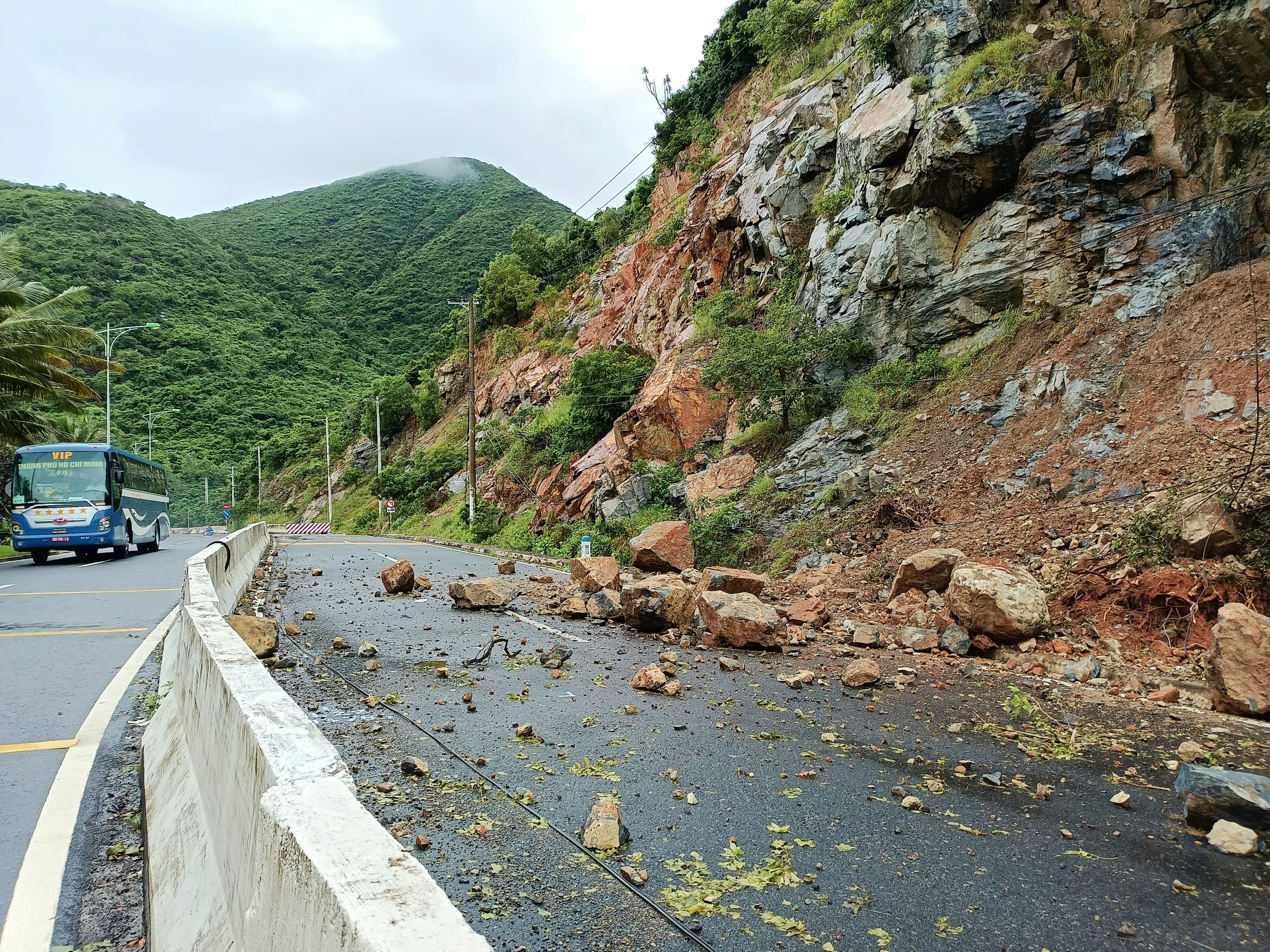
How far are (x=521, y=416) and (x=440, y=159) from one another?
134 meters

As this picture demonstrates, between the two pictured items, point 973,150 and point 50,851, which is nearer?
point 50,851

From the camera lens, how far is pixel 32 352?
23.8 meters

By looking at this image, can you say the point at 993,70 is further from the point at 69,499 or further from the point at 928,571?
the point at 69,499

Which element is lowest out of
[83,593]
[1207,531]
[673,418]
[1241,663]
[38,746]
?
[83,593]

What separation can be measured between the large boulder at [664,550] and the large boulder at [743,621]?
5.59 metres

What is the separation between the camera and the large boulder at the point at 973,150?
14.8 meters

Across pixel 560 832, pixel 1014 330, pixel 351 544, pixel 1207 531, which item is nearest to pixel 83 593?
pixel 351 544

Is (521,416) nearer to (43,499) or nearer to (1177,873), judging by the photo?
(43,499)

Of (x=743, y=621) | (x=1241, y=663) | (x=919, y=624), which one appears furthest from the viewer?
(x=919, y=624)

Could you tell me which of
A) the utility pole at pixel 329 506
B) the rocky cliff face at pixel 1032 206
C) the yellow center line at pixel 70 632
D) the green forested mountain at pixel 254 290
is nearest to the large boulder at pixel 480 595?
the yellow center line at pixel 70 632

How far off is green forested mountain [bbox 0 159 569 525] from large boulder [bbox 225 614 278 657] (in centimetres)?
5811

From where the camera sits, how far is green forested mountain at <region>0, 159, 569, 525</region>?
69.0 m

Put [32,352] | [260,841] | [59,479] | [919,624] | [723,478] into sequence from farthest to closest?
1. [32,352]
2. [59,479]
3. [723,478]
4. [919,624]
5. [260,841]

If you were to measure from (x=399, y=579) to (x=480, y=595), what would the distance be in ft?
7.07
